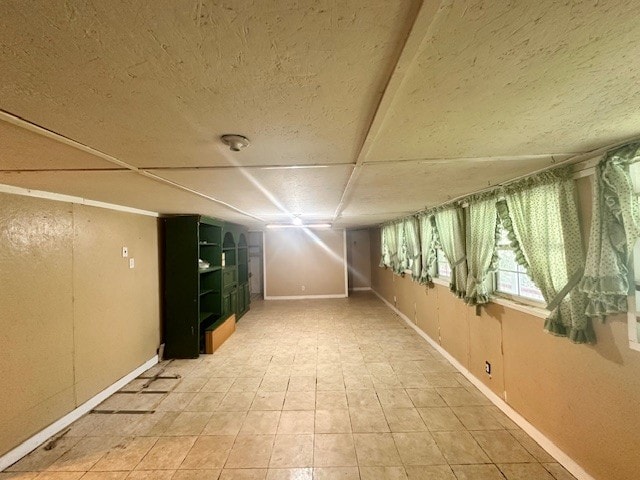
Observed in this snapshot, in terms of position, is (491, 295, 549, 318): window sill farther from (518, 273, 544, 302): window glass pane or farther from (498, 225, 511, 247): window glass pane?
(498, 225, 511, 247): window glass pane

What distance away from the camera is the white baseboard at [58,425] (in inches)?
81.2

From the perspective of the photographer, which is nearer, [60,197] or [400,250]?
[60,197]

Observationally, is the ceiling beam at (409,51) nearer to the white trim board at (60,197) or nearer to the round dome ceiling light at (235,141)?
the round dome ceiling light at (235,141)

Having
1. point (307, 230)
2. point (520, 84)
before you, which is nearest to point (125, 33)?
point (520, 84)

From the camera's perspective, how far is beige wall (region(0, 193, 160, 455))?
210 cm

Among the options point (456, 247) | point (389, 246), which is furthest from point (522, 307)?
point (389, 246)

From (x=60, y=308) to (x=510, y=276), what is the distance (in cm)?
430

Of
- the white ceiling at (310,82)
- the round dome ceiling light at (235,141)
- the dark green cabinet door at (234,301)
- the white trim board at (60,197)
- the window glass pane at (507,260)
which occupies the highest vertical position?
the white trim board at (60,197)

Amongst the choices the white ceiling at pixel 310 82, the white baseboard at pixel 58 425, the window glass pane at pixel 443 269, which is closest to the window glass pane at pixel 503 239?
the white ceiling at pixel 310 82

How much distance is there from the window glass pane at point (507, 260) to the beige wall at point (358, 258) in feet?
21.8

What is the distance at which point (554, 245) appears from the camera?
1.94 metres

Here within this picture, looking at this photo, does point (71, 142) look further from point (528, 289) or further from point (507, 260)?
point (507, 260)

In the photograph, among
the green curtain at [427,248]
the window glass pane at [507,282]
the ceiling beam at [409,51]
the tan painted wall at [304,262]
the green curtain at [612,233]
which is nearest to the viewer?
the ceiling beam at [409,51]

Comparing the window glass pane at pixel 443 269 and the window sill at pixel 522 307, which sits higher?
the window glass pane at pixel 443 269
